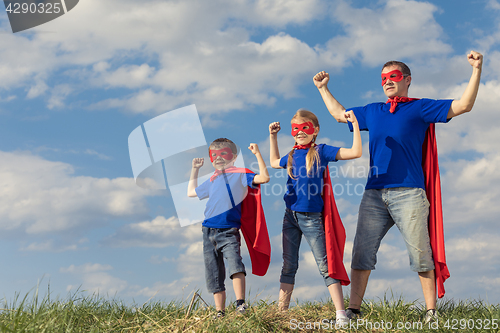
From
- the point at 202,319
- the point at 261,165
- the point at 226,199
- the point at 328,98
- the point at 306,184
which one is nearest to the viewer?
the point at 202,319

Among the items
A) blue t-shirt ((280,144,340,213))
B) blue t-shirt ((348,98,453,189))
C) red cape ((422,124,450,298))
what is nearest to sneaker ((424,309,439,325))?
red cape ((422,124,450,298))

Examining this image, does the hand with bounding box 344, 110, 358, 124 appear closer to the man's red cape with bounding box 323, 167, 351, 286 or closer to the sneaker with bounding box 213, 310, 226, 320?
the man's red cape with bounding box 323, 167, 351, 286

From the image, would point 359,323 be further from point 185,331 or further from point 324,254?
point 185,331

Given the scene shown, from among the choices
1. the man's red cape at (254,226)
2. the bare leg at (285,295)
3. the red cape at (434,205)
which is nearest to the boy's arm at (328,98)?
the red cape at (434,205)

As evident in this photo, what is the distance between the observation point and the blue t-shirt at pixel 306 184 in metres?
4.85

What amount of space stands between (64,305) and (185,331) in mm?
1645

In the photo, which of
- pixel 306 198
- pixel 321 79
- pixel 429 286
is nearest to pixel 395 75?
pixel 321 79

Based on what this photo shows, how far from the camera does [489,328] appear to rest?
4109 millimetres

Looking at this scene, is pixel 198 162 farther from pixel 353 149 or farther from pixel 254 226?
pixel 353 149

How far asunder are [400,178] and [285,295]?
6.18 feet

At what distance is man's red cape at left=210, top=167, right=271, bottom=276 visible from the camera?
545cm

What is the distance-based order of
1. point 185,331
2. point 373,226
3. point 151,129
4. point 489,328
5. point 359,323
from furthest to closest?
point 151,129 < point 373,226 < point 359,323 < point 489,328 < point 185,331

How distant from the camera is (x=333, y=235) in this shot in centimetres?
484

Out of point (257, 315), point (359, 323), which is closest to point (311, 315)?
point (359, 323)
